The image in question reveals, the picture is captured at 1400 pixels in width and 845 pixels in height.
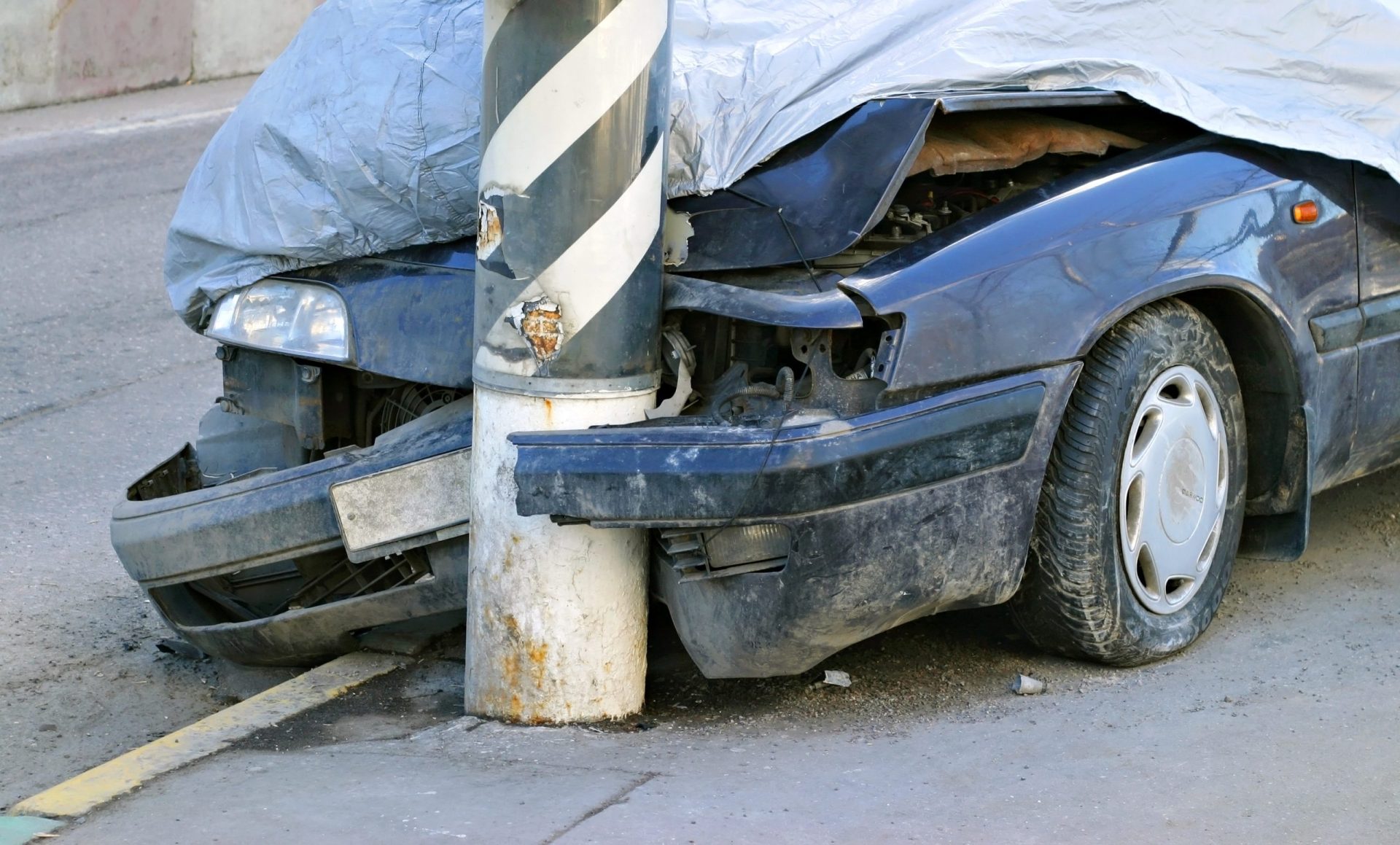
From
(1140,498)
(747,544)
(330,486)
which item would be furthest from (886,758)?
(330,486)

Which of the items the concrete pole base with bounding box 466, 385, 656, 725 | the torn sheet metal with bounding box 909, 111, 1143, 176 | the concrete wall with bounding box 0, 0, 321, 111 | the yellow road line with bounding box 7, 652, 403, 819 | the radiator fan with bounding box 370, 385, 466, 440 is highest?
the concrete wall with bounding box 0, 0, 321, 111

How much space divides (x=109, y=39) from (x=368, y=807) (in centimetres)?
1055

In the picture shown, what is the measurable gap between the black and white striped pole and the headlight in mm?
507

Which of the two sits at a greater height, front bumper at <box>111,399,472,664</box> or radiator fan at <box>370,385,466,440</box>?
radiator fan at <box>370,385,466,440</box>

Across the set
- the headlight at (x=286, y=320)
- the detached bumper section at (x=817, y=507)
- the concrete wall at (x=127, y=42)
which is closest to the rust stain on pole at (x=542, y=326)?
the detached bumper section at (x=817, y=507)

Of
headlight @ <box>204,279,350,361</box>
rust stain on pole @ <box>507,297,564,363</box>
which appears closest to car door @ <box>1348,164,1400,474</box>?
rust stain on pole @ <box>507,297,564,363</box>

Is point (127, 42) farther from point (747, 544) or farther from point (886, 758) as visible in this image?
point (886, 758)

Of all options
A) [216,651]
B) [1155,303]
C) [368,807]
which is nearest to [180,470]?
[216,651]

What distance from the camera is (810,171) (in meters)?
3.56

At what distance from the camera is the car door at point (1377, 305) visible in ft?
13.4

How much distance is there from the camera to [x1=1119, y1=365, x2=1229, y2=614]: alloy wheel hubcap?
3695mm

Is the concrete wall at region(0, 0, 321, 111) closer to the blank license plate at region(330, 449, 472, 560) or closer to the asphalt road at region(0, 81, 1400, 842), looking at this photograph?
the asphalt road at region(0, 81, 1400, 842)

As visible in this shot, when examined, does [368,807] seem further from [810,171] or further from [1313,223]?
[1313,223]

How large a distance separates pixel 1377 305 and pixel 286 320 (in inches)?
108
